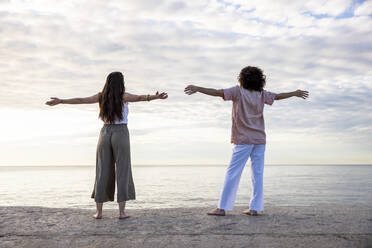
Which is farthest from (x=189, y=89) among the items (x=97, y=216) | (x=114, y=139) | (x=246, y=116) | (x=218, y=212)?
(x=97, y=216)

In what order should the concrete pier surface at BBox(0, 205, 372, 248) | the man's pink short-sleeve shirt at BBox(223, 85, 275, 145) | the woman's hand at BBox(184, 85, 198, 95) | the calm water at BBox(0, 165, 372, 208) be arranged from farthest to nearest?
the calm water at BBox(0, 165, 372, 208), the man's pink short-sleeve shirt at BBox(223, 85, 275, 145), the woman's hand at BBox(184, 85, 198, 95), the concrete pier surface at BBox(0, 205, 372, 248)

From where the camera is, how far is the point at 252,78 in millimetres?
5996

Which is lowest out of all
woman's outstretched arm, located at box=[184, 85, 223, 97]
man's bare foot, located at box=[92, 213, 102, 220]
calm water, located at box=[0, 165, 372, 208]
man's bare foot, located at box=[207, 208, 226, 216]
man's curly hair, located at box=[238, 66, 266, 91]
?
calm water, located at box=[0, 165, 372, 208]

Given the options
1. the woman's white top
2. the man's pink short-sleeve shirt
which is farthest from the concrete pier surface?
the woman's white top

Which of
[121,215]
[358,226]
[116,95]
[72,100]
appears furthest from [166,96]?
[358,226]

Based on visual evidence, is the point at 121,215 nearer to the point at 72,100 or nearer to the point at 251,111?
the point at 72,100

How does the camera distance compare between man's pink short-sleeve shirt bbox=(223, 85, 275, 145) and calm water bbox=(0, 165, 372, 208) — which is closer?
man's pink short-sleeve shirt bbox=(223, 85, 275, 145)

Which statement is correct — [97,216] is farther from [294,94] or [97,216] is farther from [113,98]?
[294,94]

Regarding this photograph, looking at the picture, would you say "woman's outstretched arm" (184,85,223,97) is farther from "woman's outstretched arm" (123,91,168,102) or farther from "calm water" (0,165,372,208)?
"calm water" (0,165,372,208)

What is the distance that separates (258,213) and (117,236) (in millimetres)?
2669

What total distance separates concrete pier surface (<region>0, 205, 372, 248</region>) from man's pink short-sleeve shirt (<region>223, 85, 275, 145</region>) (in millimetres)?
1290

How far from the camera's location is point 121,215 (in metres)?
5.71

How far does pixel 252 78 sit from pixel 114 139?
8.24 ft

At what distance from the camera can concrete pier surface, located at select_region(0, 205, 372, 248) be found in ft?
14.2
